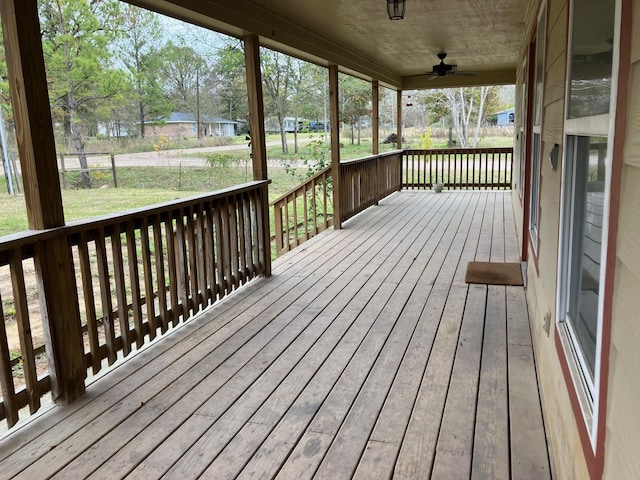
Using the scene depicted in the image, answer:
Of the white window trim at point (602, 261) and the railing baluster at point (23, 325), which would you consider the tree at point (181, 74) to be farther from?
the white window trim at point (602, 261)

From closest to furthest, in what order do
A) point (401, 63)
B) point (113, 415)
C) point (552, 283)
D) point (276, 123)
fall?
point (552, 283) < point (113, 415) < point (401, 63) < point (276, 123)

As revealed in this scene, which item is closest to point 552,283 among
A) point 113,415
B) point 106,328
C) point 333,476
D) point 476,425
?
point 476,425

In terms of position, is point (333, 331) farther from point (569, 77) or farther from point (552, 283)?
point (569, 77)

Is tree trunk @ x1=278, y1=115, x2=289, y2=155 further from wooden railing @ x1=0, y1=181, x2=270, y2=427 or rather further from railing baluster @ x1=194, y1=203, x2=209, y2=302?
railing baluster @ x1=194, y1=203, x2=209, y2=302

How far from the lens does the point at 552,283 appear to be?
2125mm

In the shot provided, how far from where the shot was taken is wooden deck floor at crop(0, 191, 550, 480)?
1.95m

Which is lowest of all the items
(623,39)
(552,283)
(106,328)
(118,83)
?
(106,328)

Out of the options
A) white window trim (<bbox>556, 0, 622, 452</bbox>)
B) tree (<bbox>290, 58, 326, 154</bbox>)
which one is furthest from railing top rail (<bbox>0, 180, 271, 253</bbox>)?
tree (<bbox>290, 58, 326, 154</bbox>)

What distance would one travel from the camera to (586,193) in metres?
1.60

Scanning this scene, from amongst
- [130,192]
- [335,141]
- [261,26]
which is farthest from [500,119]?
[261,26]

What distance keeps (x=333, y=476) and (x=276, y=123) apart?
11864 millimetres

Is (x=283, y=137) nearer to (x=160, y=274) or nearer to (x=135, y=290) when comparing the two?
(x=160, y=274)

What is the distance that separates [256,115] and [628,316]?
12.5ft

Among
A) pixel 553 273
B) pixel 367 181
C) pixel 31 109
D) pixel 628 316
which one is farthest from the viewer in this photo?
pixel 367 181
